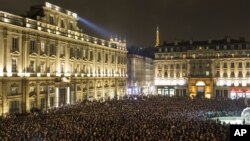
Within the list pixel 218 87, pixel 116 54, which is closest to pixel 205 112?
pixel 116 54

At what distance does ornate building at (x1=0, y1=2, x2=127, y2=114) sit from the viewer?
50156 millimetres

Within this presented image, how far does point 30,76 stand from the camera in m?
54.3

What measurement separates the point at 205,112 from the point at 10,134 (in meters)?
28.3

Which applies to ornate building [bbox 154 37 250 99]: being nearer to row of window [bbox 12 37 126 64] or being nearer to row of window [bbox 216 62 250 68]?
row of window [bbox 216 62 250 68]

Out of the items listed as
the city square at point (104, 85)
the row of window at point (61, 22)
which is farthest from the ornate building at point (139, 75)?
the row of window at point (61, 22)

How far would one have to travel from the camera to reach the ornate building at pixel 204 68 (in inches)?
3939

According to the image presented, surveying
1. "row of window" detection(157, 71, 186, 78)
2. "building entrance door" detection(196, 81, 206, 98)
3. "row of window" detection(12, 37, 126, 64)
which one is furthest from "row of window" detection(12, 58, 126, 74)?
"building entrance door" detection(196, 81, 206, 98)

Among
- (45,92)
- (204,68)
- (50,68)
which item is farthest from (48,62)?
(204,68)

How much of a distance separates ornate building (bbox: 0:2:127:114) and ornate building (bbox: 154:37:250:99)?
29.6 m

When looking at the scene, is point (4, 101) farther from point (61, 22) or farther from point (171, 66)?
point (171, 66)

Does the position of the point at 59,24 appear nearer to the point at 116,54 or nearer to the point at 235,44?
the point at 116,54

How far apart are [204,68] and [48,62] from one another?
5891 centimetres

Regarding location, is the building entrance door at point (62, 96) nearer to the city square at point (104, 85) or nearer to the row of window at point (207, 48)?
the city square at point (104, 85)

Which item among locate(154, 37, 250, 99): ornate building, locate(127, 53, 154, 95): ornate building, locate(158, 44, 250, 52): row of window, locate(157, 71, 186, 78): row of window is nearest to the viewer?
locate(154, 37, 250, 99): ornate building
